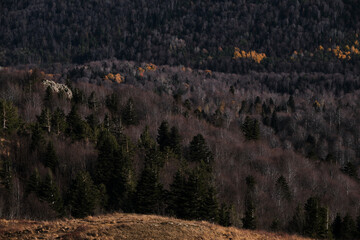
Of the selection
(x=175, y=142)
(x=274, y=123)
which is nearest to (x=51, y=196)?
(x=175, y=142)

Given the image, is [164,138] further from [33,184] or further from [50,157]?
[33,184]

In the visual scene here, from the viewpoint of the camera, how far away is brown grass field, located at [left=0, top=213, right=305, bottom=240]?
2380cm

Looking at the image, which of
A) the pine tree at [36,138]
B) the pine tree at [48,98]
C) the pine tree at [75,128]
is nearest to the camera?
the pine tree at [36,138]

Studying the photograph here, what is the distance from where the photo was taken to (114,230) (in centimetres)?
2448

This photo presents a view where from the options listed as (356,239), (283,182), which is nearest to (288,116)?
(283,182)

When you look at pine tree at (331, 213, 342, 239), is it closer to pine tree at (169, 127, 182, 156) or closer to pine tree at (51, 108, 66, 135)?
pine tree at (169, 127, 182, 156)

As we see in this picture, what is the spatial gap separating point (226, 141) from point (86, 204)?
7830 centimetres

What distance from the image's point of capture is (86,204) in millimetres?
54844

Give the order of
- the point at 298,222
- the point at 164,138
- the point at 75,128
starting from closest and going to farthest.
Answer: the point at 298,222
the point at 75,128
the point at 164,138

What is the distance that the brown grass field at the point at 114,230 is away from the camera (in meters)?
23.8

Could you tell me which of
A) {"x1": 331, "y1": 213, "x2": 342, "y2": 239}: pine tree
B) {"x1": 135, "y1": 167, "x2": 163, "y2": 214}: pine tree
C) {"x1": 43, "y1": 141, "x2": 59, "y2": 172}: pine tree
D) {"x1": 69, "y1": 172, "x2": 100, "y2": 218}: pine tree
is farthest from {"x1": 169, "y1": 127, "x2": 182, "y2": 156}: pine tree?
{"x1": 331, "y1": 213, "x2": 342, "y2": 239}: pine tree

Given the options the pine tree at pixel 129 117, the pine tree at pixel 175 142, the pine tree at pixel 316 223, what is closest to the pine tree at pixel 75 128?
the pine tree at pixel 175 142

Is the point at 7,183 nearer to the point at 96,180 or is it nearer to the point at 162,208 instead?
the point at 96,180

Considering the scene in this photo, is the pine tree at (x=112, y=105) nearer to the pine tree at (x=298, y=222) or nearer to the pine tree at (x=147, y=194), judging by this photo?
the pine tree at (x=147, y=194)
